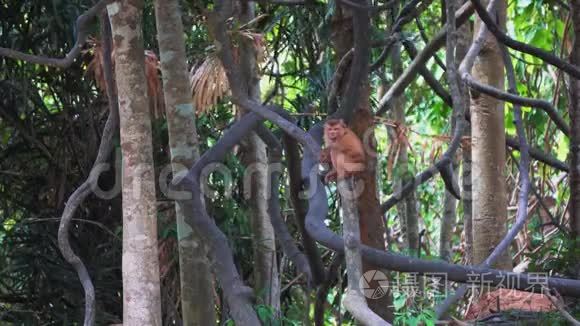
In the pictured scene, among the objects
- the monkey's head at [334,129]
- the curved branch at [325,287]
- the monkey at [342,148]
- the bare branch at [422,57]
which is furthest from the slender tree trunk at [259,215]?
the monkey's head at [334,129]

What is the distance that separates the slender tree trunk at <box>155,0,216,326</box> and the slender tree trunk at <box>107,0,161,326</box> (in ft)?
0.65

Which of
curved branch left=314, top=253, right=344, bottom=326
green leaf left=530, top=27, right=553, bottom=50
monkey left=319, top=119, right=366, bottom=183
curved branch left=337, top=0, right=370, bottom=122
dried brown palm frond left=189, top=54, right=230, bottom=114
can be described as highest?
green leaf left=530, top=27, right=553, bottom=50

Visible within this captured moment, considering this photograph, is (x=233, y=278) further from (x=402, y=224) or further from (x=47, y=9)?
(x=402, y=224)

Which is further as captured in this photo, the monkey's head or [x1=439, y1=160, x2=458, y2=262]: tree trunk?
[x1=439, y1=160, x2=458, y2=262]: tree trunk

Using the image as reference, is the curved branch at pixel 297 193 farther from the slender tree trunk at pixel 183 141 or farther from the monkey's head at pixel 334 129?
the slender tree trunk at pixel 183 141

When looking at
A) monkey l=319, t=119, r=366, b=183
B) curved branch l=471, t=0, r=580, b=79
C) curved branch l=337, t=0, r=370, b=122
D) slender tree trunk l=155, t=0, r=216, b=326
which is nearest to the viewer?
curved branch l=337, t=0, r=370, b=122

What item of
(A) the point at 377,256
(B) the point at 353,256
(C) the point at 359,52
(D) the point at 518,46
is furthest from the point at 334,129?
(D) the point at 518,46

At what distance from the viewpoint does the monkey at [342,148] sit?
2254mm

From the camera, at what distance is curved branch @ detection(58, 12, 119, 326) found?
2584 mm

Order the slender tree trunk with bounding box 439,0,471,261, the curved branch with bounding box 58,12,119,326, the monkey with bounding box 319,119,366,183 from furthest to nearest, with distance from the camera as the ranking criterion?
1. the slender tree trunk with bounding box 439,0,471,261
2. the curved branch with bounding box 58,12,119,326
3. the monkey with bounding box 319,119,366,183

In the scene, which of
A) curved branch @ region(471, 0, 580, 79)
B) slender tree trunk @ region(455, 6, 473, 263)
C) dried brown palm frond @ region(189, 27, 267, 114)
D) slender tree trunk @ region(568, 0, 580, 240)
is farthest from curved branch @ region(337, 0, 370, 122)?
slender tree trunk @ region(455, 6, 473, 263)

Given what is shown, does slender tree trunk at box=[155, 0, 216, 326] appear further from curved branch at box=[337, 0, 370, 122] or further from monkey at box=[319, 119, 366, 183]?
curved branch at box=[337, 0, 370, 122]

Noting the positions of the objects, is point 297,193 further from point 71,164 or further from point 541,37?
point 541,37

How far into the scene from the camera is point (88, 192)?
2.67 meters
